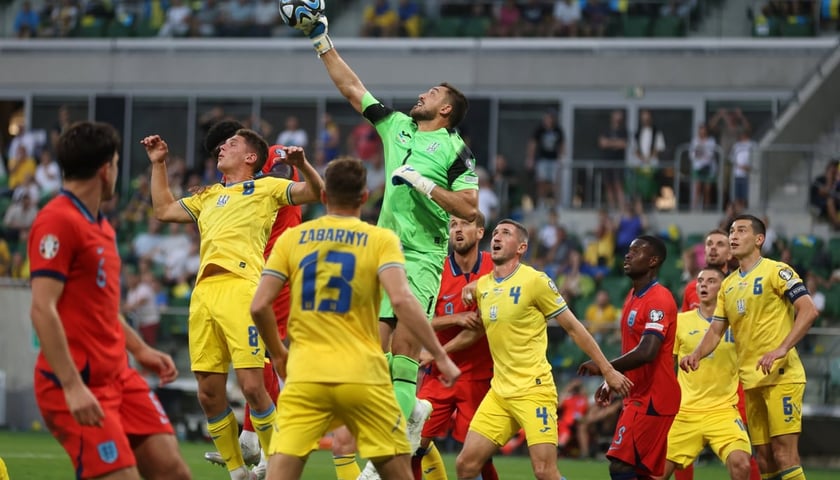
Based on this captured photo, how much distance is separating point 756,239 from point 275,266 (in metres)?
5.88

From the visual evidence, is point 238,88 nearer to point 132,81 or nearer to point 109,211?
point 132,81

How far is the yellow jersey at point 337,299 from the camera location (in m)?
7.71

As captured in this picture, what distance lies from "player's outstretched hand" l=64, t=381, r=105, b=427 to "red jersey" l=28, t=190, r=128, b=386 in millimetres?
282

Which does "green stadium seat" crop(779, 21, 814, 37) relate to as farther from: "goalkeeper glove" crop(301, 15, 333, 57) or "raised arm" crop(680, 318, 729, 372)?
"goalkeeper glove" crop(301, 15, 333, 57)

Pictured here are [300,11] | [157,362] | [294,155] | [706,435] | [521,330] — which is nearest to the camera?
[157,362]

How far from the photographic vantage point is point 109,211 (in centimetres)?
2811

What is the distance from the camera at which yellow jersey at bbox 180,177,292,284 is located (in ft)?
35.0

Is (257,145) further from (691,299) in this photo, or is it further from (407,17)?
(407,17)

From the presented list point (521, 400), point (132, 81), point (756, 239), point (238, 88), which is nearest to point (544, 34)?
point (238, 88)

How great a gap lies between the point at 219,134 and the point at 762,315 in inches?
199

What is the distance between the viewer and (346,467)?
10.1 meters

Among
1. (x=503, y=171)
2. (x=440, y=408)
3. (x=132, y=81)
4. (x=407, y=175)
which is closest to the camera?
(x=407, y=175)

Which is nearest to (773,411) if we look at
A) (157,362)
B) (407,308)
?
(407,308)

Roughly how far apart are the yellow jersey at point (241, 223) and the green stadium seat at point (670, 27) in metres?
20.0
